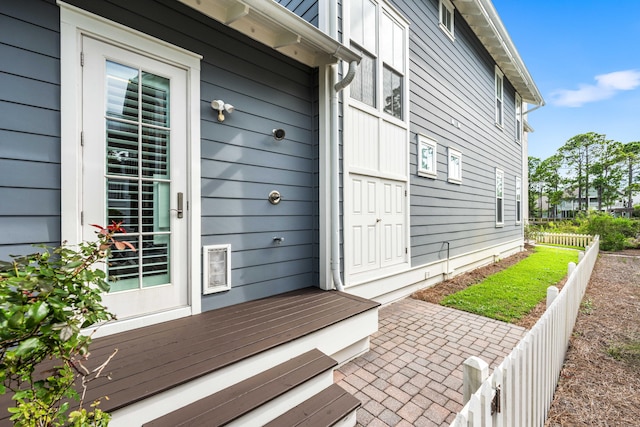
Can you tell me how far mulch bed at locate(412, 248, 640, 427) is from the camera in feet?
6.63

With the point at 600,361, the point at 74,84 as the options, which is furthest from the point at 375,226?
the point at 74,84

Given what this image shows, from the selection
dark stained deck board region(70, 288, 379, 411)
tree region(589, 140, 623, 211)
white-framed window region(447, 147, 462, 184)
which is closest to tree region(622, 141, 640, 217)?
tree region(589, 140, 623, 211)

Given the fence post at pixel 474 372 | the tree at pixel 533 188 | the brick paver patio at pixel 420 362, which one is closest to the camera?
the fence post at pixel 474 372

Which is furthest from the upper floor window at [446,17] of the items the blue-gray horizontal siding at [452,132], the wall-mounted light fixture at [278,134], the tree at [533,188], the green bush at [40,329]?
the tree at [533,188]

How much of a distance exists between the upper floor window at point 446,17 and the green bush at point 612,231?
1120 cm

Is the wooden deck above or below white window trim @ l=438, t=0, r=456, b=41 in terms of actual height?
below

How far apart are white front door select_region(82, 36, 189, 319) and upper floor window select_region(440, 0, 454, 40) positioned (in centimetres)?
577

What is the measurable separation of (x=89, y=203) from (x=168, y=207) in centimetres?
55

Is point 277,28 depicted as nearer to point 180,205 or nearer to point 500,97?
point 180,205

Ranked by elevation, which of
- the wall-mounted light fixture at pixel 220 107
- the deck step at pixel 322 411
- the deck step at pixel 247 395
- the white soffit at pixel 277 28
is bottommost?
the deck step at pixel 322 411

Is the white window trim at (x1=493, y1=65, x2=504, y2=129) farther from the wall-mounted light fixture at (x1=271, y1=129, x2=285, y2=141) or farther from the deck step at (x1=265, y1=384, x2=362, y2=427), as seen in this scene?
the deck step at (x1=265, y1=384, x2=362, y2=427)

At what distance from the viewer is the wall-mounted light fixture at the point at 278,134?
125 inches

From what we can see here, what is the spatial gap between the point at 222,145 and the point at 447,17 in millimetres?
6112

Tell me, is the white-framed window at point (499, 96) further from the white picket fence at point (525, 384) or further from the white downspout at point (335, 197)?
the white picket fence at point (525, 384)
